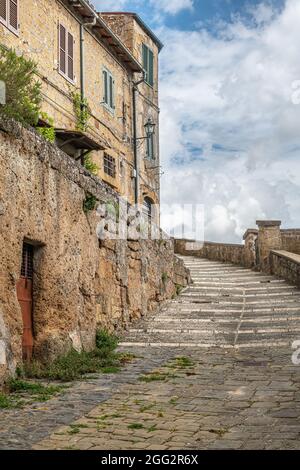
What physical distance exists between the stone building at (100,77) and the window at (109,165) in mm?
23

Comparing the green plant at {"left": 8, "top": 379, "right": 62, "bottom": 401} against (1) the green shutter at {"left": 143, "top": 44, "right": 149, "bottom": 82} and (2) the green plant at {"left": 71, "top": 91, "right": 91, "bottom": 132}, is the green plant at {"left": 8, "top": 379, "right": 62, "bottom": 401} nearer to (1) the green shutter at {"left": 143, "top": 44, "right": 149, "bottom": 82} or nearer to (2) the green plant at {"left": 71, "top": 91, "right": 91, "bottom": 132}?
(2) the green plant at {"left": 71, "top": 91, "right": 91, "bottom": 132}

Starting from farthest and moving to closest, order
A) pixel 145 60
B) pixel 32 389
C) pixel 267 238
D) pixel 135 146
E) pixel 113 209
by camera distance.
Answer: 1. pixel 145 60
2. pixel 267 238
3. pixel 135 146
4. pixel 113 209
5. pixel 32 389

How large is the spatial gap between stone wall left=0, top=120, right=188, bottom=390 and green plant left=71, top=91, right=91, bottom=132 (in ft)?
22.1

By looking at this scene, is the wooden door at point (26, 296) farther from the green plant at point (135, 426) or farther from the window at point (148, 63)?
the window at point (148, 63)

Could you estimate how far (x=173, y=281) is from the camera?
55.2 ft

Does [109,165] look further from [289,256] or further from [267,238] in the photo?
[267,238]

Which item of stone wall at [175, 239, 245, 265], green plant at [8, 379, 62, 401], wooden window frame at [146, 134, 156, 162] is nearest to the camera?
green plant at [8, 379, 62, 401]

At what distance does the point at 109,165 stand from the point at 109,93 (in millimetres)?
2353

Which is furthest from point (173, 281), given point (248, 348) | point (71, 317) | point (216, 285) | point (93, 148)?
point (71, 317)

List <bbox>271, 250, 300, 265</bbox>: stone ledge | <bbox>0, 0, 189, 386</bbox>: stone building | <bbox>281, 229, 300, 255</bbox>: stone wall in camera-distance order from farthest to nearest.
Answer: <bbox>281, 229, 300, 255</bbox>: stone wall, <bbox>271, 250, 300, 265</bbox>: stone ledge, <bbox>0, 0, 189, 386</bbox>: stone building

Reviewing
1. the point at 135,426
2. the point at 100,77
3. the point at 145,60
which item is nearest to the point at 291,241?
the point at 145,60

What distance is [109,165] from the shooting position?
66.5 ft

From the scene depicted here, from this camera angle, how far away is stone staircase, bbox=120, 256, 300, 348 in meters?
10.7

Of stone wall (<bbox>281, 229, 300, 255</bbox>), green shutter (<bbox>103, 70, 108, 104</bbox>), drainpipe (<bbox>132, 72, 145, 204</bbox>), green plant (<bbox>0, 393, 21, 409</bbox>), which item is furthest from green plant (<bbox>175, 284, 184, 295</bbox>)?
green plant (<bbox>0, 393, 21, 409</bbox>)
